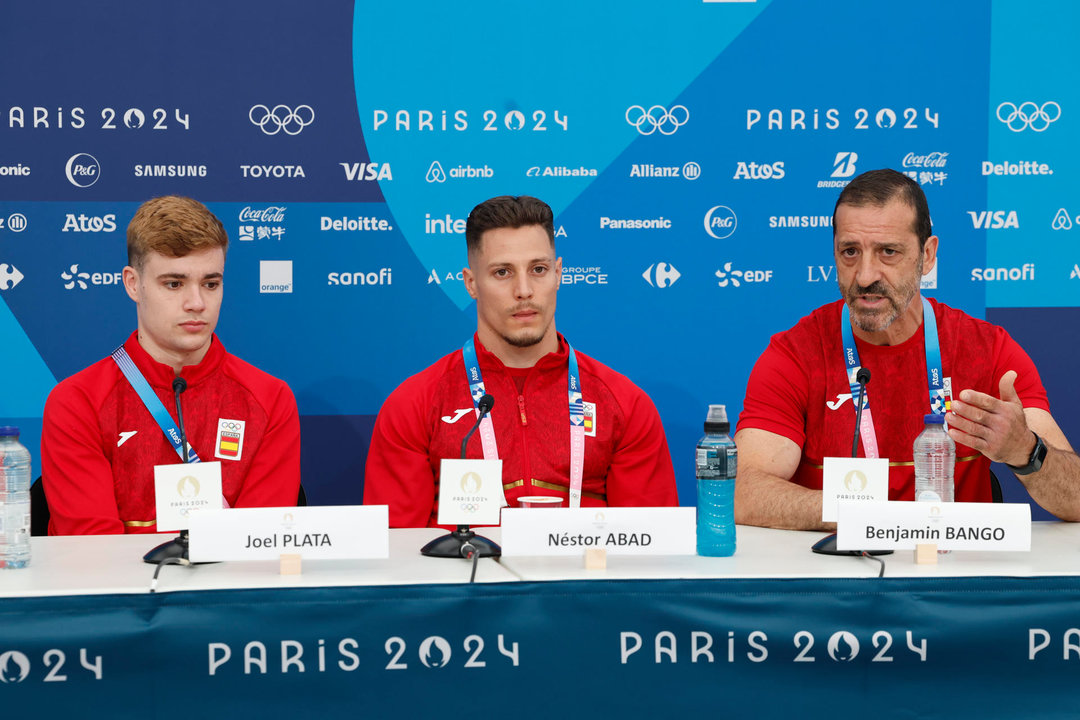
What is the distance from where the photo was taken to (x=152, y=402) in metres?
2.70

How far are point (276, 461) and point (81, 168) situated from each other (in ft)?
4.91

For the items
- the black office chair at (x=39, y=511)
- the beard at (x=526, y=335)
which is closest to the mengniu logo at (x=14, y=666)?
the black office chair at (x=39, y=511)

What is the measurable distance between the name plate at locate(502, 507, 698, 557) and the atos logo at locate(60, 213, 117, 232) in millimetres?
2339

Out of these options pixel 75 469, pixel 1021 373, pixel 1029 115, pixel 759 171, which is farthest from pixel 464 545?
pixel 1029 115

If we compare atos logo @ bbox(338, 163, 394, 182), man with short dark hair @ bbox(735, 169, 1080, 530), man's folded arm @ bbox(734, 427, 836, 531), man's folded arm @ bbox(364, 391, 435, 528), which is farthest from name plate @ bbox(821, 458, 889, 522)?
atos logo @ bbox(338, 163, 394, 182)

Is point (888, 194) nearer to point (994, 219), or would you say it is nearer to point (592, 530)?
point (994, 219)

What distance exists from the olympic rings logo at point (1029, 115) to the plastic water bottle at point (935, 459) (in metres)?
1.99

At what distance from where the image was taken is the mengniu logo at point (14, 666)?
169 centimetres

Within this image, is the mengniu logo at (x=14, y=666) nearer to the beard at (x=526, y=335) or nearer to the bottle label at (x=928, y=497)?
the beard at (x=526, y=335)

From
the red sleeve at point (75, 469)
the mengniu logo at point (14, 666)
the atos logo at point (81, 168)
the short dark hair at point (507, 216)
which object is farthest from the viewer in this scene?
the atos logo at point (81, 168)

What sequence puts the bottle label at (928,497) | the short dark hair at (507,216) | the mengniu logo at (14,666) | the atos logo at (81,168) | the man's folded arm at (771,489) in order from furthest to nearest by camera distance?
the atos logo at (81,168) < the short dark hair at (507,216) < the man's folded arm at (771,489) < the bottle label at (928,497) < the mengniu logo at (14,666)

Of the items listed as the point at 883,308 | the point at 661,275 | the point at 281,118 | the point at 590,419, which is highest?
the point at 281,118

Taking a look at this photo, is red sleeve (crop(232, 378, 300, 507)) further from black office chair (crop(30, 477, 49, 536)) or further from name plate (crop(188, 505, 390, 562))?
name plate (crop(188, 505, 390, 562))

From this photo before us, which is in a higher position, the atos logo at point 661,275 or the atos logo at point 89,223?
the atos logo at point 89,223
